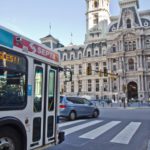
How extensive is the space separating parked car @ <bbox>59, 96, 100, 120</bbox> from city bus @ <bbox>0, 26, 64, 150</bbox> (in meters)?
8.55

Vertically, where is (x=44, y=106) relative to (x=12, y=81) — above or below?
below

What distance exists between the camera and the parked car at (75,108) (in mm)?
14656

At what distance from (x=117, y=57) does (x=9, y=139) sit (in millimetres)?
56876

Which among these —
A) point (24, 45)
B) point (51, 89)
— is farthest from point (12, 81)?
point (51, 89)

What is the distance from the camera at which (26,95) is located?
4816 millimetres

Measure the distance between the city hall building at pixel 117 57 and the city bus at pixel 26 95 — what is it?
4636 centimetres

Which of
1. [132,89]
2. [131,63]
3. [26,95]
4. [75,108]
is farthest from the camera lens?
[131,63]

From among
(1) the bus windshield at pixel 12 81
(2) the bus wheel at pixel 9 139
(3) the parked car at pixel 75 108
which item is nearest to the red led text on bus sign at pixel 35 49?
(1) the bus windshield at pixel 12 81

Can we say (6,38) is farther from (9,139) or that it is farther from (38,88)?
(9,139)

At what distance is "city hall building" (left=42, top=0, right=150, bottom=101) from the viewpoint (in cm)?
5697

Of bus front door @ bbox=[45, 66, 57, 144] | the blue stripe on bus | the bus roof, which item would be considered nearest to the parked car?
bus front door @ bbox=[45, 66, 57, 144]

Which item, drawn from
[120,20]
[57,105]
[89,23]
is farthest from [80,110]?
[89,23]

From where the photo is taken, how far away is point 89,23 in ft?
241

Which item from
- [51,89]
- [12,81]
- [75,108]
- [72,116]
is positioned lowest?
[72,116]
